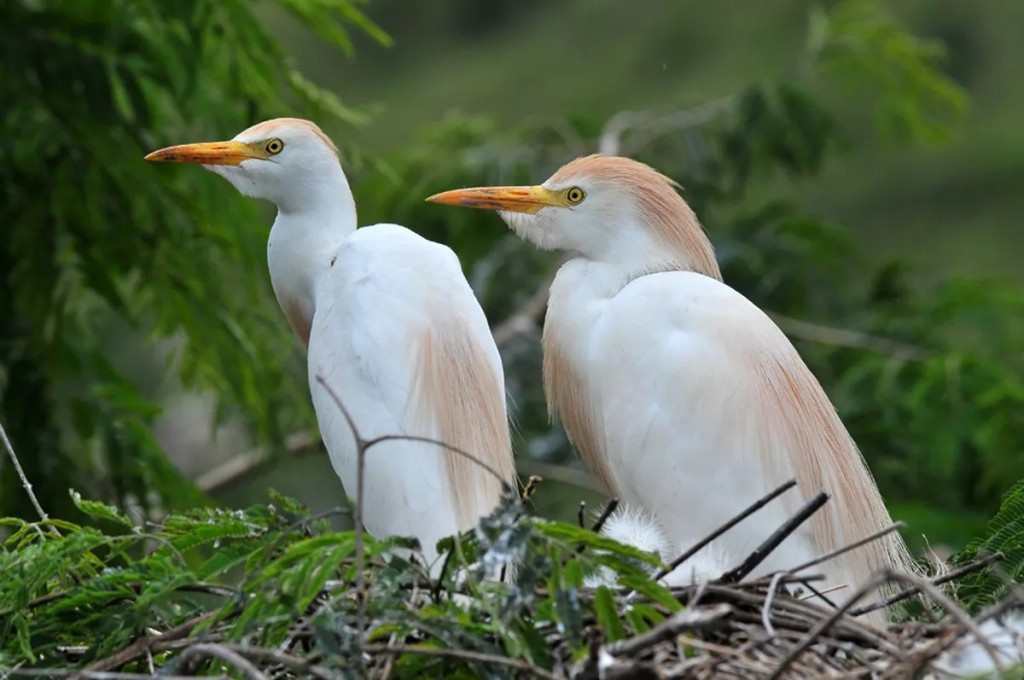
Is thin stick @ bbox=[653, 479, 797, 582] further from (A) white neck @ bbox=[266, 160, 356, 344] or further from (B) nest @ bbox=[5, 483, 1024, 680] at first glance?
(A) white neck @ bbox=[266, 160, 356, 344]

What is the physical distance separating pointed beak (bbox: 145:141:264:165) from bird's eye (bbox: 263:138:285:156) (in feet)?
0.08

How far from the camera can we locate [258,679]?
206cm

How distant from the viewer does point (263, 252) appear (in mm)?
4449

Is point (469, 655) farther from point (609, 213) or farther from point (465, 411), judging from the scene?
point (609, 213)

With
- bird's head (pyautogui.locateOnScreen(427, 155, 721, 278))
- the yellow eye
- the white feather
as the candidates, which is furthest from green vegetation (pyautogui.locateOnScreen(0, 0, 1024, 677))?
the yellow eye

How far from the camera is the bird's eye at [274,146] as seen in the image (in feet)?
11.0

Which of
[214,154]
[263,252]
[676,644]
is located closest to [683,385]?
[676,644]

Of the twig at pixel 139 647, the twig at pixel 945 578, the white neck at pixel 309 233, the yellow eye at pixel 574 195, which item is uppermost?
the yellow eye at pixel 574 195

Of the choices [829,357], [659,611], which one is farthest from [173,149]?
[829,357]

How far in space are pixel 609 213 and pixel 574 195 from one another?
0.09 meters

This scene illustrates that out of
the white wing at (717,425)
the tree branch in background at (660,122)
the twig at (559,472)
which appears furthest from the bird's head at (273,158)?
the tree branch in background at (660,122)

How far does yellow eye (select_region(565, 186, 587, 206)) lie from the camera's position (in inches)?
136

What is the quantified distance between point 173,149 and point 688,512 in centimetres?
133

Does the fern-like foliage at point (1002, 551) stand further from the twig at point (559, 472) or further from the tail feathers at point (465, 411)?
the twig at point (559, 472)
